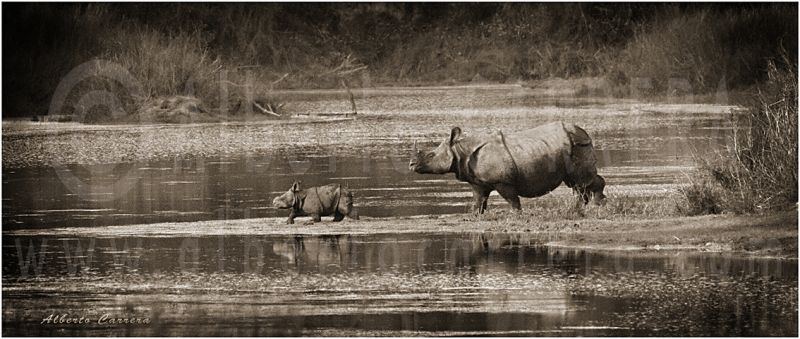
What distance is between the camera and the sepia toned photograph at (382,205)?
12.2 m

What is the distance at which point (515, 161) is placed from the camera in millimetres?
17188

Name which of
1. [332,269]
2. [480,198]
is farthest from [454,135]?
[332,269]

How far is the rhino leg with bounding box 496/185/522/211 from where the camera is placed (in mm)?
17203

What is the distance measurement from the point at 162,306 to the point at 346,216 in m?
5.03

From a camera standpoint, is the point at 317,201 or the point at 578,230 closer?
the point at 578,230

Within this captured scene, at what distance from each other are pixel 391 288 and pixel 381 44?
5478cm

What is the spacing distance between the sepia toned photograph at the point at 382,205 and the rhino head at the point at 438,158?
22 millimetres

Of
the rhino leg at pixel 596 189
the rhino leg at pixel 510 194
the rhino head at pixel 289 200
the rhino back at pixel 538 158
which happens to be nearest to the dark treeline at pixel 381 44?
the rhino leg at pixel 596 189

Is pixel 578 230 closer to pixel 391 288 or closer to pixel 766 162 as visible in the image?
pixel 766 162

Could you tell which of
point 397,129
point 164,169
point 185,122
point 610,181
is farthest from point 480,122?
point 610,181

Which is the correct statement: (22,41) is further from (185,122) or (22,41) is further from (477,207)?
(477,207)

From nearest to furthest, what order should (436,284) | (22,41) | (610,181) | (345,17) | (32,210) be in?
(436,284)
(32,210)
(610,181)
(22,41)
(345,17)

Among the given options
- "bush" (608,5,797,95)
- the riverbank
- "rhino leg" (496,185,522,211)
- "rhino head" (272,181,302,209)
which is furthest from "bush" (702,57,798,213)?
"bush" (608,5,797,95)

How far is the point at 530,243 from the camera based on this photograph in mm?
15406
